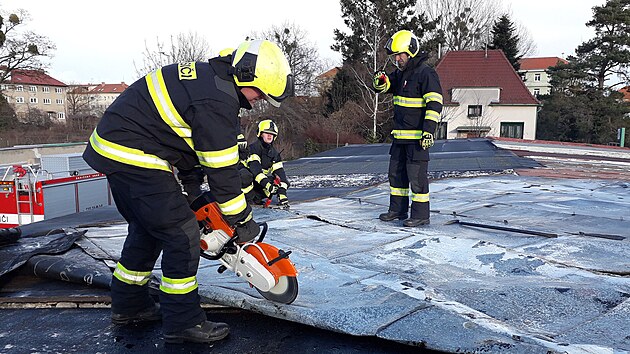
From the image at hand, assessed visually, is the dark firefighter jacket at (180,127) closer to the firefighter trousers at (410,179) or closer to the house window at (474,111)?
the firefighter trousers at (410,179)

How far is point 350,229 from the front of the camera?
4223mm

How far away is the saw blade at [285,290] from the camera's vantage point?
7.80 ft

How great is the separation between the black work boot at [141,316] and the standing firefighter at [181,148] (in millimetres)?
258

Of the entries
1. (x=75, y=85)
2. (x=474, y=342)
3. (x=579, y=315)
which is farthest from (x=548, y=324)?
(x=75, y=85)

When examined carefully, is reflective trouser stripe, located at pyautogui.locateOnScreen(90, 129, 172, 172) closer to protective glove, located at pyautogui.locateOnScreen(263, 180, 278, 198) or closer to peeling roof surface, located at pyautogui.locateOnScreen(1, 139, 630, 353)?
peeling roof surface, located at pyautogui.locateOnScreen(1, 139, 630, 353)

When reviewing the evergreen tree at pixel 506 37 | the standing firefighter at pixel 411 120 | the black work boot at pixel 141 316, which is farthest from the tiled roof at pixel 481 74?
the black work boot at pixel 141 316

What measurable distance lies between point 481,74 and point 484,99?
71.7 inches

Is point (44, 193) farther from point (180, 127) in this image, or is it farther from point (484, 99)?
point (484, 99)

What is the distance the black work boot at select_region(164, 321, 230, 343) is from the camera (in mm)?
2256

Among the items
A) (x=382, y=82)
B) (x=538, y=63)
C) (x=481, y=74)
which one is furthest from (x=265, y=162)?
(x=538, y=63)

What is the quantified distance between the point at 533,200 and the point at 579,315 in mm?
3596

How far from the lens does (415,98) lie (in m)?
4.65

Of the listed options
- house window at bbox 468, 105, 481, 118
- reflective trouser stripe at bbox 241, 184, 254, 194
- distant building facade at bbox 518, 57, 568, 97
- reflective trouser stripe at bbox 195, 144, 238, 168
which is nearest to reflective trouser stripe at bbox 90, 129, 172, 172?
reflective trouser stripe at bbox 195, 144, 238, 168

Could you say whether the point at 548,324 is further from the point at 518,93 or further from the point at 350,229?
the point at 518,93
